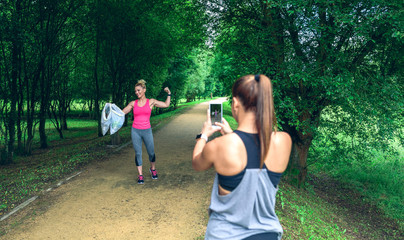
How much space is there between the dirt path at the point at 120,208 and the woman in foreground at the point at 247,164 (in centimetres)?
283

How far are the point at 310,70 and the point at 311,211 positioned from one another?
139 inches

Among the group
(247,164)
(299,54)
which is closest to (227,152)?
(247,164)

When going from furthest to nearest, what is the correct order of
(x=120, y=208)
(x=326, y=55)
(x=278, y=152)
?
(x=326, y=55) → (x=120, y=208) → (x=278, y=152)

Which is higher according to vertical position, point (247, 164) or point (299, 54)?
point (299, 54)

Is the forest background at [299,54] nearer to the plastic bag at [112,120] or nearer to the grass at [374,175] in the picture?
the grass at [374,175]

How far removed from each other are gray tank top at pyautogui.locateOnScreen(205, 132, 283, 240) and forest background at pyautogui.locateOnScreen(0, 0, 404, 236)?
4866mm

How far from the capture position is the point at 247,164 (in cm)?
157

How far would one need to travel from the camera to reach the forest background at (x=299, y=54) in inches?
248

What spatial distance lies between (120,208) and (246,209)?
421 centimetres

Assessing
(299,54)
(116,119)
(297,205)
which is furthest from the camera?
(299,54)

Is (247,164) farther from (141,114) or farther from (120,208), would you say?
(141,114)

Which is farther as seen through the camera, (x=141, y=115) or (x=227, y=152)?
(x=141, y=115)

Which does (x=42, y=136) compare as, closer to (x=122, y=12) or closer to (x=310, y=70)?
(x=122, y=12)

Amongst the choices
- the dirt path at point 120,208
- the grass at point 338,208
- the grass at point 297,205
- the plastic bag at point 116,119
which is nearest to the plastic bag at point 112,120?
the plastic bag at point 116,119
